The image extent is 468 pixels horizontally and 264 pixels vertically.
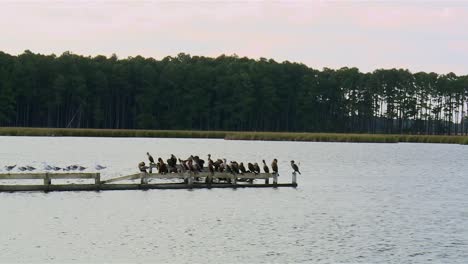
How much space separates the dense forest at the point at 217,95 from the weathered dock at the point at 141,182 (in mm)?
95159

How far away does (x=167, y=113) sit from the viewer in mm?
156250

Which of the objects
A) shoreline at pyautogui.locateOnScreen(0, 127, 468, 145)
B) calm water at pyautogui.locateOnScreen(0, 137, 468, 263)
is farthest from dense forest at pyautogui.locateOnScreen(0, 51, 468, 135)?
calm water at pyautogui.locateOnScreen(0, 137, 468, 263)

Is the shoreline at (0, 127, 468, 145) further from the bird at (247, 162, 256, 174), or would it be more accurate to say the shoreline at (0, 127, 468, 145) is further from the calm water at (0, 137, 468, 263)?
the bird at (247, 162, 256, 174)

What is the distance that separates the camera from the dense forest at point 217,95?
148 m

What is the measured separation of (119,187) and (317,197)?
33.7ft

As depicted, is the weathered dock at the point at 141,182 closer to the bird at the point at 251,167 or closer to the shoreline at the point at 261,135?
the bird at the point at 251,167

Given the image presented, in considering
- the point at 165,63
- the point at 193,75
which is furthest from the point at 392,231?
the point at 165,63

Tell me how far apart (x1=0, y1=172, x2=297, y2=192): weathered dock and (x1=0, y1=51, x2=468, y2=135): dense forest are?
95.2 metres

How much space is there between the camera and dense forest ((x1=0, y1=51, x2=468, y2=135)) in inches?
5812

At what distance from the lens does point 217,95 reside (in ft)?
534

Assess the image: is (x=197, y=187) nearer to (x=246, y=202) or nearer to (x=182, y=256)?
(x=246, y=202)

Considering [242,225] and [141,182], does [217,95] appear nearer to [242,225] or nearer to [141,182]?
[141,182]

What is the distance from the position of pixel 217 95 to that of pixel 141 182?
118248mm

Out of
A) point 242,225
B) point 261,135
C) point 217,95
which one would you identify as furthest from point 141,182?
point 217,95
